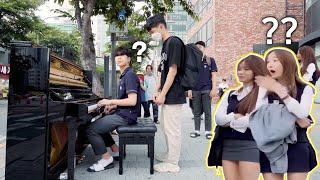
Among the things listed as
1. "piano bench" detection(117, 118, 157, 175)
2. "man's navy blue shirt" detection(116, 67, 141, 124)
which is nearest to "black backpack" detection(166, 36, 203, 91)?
"man's navy blue shirt" detection(116, 67, 141, 124)

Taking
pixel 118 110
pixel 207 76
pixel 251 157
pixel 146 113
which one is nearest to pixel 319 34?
pixel 146 113

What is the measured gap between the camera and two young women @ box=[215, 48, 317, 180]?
106 inches

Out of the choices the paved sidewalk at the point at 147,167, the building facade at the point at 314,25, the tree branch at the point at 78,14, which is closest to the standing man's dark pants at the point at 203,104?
the paved sidewalk at the point at 147,167

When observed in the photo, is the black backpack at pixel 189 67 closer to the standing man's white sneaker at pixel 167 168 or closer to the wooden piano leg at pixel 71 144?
the standing man's white sneaker at pixel 167 168

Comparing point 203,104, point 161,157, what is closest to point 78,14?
point 203,104

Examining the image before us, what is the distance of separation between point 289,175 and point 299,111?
21.7 inches

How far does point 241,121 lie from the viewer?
3.00m

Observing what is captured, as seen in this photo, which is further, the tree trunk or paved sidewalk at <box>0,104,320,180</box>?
the tree trunk

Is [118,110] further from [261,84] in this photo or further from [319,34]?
[319,34]

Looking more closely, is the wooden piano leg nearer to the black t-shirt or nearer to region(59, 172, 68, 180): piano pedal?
region(59, 172, 68, 180): piano pedal

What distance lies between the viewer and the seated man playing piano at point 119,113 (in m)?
5.29

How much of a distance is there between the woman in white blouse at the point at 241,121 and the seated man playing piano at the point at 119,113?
2.16m

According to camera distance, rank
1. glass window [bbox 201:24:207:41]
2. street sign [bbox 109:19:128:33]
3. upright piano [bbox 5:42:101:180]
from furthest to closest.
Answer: glass window [bbox 201:24:207:41]
street sign [bbox 109:19:128:33]
upright piano [bbox 5:42:101:180]

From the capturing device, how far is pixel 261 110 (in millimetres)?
2762
